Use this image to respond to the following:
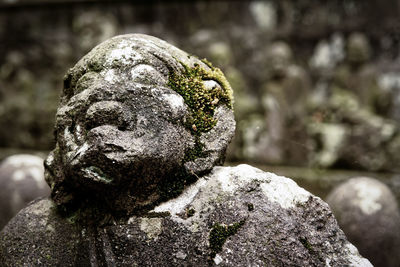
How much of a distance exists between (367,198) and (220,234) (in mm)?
2641

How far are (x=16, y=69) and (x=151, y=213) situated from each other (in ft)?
24.8

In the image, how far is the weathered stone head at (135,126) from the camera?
165cm

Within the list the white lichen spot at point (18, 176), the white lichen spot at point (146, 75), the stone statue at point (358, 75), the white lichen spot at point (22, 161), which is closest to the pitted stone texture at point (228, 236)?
the white lichen spot at point (146, 75)

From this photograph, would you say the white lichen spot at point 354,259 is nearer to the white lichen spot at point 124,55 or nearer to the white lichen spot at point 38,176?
the white lichen spot at point 124,55

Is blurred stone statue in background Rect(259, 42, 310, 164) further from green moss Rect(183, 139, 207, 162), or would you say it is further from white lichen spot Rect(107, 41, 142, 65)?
white lichen spot Rect(107, 41, 142, 65)

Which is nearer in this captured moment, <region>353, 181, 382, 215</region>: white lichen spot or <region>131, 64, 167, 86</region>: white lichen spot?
<region>131, 64, 167, 86</region>: white lichen spot

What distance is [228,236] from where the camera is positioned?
1.68m

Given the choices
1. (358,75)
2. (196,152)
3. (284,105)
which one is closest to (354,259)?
(196,152)

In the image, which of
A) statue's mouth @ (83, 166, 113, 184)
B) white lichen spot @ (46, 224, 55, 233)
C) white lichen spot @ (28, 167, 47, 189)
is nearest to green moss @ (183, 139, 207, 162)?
statue's mouth @ (83, 166, 113, 184)

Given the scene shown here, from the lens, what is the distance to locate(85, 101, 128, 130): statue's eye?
5.58 feet

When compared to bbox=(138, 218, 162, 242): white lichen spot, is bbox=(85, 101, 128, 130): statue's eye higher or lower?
higher

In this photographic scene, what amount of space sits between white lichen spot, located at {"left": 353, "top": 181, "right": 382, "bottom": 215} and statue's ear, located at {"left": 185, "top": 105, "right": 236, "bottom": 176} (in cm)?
237

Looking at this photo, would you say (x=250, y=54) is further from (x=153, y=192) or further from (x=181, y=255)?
(x=181, y=255)

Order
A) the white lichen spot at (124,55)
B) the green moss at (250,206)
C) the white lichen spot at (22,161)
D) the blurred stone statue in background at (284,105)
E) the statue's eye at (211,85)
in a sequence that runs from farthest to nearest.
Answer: the blurred stone statue in background at (284,105), the white lichen spot at (22,161), the statue's eye at (211,85), the white lichen spot at (124,55), the green moss at (250,206)
